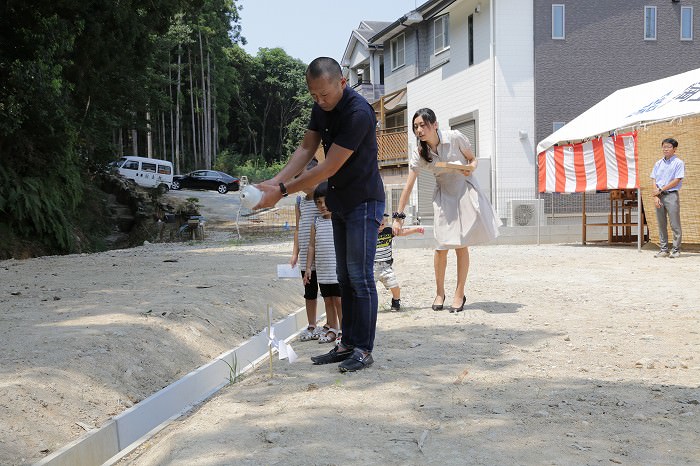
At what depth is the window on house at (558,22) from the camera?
2002cm

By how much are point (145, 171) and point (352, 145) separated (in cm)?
3644

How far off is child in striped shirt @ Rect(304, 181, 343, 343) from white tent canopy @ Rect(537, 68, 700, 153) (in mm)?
9013

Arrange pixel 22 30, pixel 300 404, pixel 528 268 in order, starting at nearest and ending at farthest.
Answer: pixel 300 404
pixel 528 268
pixel 22 30

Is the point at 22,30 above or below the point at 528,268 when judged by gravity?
above

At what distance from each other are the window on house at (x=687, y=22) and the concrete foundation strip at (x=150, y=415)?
19998mm

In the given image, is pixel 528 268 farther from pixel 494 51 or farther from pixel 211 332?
pixel 494 51

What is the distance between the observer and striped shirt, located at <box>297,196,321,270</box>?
222 inches

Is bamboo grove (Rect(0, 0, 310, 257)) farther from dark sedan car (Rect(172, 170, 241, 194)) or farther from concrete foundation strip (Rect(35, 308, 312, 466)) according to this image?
dark sedan car (Rect(172, 170, 241, 194))

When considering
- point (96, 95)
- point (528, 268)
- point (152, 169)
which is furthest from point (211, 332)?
point (152, 169)

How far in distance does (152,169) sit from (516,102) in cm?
2497

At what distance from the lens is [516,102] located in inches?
778

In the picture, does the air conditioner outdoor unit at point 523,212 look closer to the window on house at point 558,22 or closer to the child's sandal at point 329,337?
the window on house at point 558,22

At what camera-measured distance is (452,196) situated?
6.50 meters

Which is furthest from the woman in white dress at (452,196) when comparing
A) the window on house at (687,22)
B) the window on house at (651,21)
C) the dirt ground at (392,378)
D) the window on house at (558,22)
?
the window on house at (687,22)
